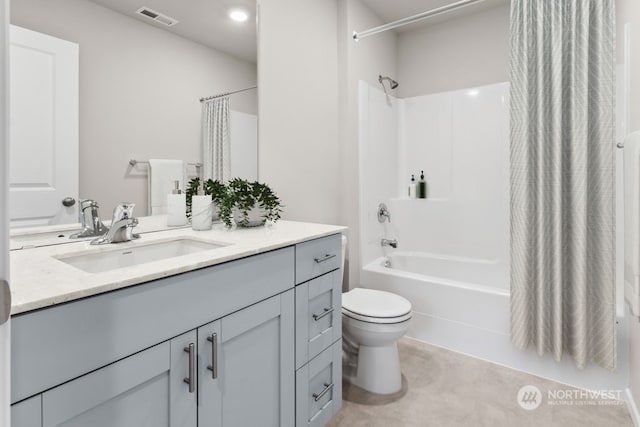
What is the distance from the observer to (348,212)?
2617 mm

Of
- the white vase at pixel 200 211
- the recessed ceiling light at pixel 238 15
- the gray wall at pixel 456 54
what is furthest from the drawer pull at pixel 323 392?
the gray wall at pixel 456 54

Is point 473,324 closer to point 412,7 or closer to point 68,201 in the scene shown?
point 68,201

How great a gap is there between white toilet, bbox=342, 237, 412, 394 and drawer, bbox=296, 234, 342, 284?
16.0 inches

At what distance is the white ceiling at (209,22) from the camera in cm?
144

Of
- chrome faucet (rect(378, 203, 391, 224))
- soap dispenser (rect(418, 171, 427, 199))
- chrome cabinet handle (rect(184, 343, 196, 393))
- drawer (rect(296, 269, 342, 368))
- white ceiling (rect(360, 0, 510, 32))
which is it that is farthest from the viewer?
soap dispenser (rect(418, 171, 427, 199))

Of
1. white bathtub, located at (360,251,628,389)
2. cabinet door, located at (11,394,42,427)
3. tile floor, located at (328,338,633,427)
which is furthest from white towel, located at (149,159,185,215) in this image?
white bathtub, located at (360,251,628,389)

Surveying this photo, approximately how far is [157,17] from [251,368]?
59.4 inches

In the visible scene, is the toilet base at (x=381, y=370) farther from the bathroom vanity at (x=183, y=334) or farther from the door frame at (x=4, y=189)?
the door frame at (x=4, y=189)

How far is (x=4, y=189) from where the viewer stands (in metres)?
0.50

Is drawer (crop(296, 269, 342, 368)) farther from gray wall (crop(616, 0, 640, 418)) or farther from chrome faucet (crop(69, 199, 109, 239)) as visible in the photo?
gray wall (crop(616, 0, 640, 418))

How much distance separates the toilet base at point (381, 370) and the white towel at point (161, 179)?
135cm

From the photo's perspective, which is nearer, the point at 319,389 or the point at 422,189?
the point at 319,389

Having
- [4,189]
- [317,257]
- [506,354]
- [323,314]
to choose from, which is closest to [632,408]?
[506,354]

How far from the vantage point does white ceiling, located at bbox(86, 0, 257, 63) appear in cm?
144
